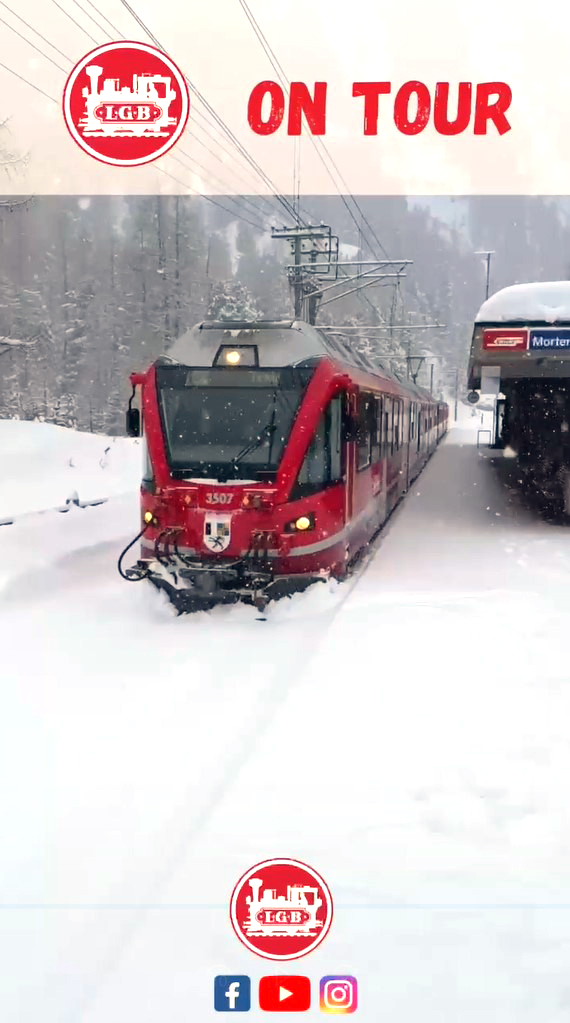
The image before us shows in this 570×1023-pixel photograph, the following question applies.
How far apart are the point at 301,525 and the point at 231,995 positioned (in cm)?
648

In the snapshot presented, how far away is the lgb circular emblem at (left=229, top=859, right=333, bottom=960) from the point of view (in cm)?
199

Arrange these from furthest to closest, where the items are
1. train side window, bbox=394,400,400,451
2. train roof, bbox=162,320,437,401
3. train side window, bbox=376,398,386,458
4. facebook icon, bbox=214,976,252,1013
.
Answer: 1. train side window, bbox=394,400,400,451
2. train side window, bbox=376,398,386,458
3. train roof, bbox=162,320,437,401
4. facebook icon, bbox=214,976,252,1013

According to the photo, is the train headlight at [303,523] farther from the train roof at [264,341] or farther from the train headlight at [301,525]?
the train roof at [264,341]

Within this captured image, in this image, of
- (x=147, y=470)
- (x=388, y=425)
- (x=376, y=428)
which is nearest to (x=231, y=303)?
(x=388, y=425)

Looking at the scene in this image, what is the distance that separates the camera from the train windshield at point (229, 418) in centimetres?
830

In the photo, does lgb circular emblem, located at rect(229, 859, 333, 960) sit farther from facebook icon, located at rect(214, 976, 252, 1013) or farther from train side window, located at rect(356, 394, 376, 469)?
train side window, located at rect(356, 394, 376, 469)

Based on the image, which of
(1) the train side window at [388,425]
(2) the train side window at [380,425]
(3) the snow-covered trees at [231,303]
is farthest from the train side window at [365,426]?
(3) the snow-covered trees at [231,303]

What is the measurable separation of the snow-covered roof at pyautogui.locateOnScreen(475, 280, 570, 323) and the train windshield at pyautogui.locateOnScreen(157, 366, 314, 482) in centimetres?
613

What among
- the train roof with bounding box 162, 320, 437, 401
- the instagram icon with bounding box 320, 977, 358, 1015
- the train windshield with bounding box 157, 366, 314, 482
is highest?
the train roof with bounding box 162, 320, 437, 401

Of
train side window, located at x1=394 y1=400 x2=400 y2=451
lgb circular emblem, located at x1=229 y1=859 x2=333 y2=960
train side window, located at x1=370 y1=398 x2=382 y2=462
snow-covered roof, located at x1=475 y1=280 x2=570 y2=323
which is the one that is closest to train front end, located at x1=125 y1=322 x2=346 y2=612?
train side window, located at x1=370 y1=398 x2=382 y2=462

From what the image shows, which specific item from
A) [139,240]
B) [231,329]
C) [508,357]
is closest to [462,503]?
[508,357]

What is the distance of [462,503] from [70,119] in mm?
15655

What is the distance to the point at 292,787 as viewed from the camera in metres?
3.95

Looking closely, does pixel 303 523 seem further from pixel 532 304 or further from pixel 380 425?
pixel 532 304
